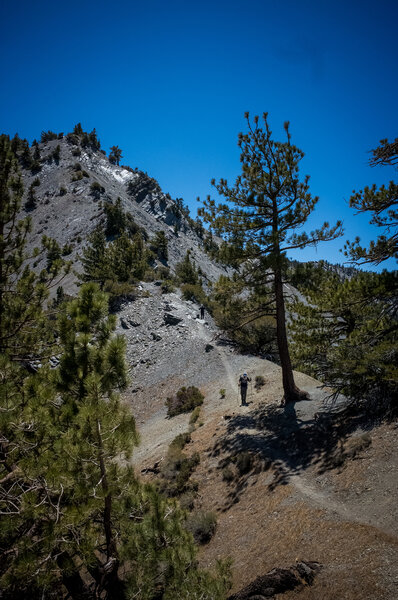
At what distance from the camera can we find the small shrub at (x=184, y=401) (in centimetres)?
1941

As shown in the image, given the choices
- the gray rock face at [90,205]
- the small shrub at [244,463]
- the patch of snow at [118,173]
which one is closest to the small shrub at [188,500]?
the small shrub at [244,463]

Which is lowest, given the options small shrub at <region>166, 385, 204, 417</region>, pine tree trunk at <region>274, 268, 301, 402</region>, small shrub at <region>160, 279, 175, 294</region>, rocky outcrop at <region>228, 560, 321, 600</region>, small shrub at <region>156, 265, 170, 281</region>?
rocky outcrop at <region>228, 560, 321, 600</region>

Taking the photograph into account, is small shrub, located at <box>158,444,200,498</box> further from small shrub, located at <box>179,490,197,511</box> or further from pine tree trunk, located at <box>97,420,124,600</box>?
pine tree trunk, located at <box>97,420,124,600</box>

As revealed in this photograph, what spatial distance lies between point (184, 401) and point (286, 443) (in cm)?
1007

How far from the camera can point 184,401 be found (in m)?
19.9

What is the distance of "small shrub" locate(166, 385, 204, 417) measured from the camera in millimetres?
19406

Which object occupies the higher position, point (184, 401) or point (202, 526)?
point (184, 401)

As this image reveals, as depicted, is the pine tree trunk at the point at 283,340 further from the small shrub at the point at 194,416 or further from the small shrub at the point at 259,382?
the small shrub at the point at 194,416

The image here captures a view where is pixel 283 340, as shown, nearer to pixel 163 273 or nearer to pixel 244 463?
pixel 244 463

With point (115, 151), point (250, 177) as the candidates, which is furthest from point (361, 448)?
point (115, 151)

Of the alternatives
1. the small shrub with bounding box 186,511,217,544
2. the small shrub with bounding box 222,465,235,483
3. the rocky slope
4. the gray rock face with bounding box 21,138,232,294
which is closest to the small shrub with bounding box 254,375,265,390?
the rocky slope

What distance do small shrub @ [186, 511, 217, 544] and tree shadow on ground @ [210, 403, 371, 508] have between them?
0.83 meters

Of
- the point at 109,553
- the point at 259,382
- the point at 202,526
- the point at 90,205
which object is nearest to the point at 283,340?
the point at 259,382

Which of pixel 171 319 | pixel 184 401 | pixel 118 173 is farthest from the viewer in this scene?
pixel 118 173
